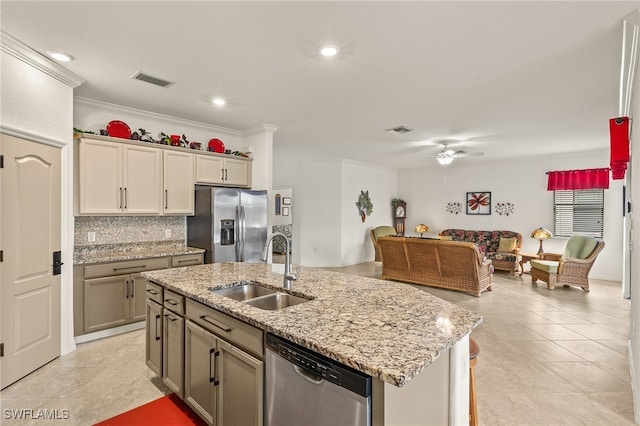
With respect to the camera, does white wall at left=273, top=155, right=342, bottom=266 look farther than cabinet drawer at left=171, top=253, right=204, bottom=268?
Yes

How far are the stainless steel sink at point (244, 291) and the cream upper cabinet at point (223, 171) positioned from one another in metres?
2.47

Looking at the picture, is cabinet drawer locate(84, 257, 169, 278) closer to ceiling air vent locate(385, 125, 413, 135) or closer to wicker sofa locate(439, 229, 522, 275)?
ceiling air vent locate(385, 125, 413, 135)

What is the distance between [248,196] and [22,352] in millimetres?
2675

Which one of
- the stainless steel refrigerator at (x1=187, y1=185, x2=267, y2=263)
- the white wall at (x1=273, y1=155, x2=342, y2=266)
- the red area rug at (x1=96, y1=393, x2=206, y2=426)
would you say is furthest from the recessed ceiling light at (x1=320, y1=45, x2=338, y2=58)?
the white wall at (x1=273, y1=155, x2=342, y2=266)

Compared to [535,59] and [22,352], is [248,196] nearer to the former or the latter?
[22,352]

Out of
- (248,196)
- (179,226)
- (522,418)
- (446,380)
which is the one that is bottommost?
(522,418)

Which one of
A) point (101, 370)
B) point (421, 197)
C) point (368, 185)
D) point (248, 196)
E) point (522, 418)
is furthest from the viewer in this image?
point (421, 197)

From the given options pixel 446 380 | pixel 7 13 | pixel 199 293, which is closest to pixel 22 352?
pixel 199 293

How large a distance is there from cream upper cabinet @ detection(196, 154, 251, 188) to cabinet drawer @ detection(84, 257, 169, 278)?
1189 millimetres

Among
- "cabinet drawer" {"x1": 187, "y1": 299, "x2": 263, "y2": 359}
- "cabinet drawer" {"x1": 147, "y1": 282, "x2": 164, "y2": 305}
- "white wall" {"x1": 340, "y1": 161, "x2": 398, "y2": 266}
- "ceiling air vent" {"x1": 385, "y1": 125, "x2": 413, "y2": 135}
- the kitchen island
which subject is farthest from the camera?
"white wall" {"x1": 340, "y1": 161, "x2": 398, "y2": 266}

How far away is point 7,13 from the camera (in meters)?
2.08

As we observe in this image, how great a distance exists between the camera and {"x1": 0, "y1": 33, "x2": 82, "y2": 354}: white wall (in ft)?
8.08

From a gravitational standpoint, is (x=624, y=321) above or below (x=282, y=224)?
below

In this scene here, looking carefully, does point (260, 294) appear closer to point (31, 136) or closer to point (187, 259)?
point (187, 259)
